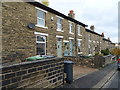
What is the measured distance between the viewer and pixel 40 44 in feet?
36.1

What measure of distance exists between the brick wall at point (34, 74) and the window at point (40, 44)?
18.1 ft

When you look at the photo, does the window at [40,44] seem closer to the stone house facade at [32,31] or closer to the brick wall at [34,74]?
the stone house facade at [32,31]

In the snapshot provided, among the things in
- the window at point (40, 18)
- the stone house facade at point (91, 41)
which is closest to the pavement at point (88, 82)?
the window at point (40, 18)

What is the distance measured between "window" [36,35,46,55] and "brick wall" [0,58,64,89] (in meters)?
5.52

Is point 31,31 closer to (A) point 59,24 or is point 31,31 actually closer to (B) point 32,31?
(B) point 32,31

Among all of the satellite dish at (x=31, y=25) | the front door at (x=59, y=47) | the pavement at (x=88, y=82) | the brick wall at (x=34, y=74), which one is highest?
the satellite dish at (x=31, y=25)

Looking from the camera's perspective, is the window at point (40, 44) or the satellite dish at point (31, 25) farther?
the window at point (40, 44)

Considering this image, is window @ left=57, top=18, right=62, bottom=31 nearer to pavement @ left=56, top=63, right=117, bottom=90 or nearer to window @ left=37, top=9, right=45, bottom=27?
window @ left=37, top=9, right=45, bottom=27

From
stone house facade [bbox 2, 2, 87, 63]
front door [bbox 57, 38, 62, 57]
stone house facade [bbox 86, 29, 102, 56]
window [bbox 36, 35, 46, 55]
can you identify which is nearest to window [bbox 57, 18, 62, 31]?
stone house facade [bbox 2, 2, 87, 63]

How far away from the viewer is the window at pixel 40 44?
10678 mm

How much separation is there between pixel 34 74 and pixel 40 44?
23.5ft

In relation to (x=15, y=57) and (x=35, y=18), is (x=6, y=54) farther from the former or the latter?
(x=35, y=18)

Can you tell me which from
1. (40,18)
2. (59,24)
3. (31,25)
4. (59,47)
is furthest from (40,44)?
(59,24)

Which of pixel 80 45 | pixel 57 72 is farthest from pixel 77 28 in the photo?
pixel 57 72
